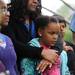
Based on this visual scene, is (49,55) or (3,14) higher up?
(3,14)

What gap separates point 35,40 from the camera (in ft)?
14.5

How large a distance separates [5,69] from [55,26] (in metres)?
0.88

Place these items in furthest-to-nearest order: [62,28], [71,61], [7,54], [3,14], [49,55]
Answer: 1. [62,28]
2. [71,61]
3. [49,55]
4. [3,14]
5. [7,54]

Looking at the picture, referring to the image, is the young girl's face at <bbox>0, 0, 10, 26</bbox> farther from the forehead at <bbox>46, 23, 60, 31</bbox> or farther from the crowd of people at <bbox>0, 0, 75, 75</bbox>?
the forehead at <bbox>46, 23, 60, 31</bbox>

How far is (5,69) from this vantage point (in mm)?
3783

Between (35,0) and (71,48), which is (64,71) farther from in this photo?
(35,0)

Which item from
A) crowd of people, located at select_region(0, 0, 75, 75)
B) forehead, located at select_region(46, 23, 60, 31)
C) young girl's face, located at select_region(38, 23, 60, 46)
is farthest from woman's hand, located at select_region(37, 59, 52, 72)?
forehead, located at select_region(46, 23, 60, 31)

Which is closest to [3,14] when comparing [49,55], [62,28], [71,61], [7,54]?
[7,54]

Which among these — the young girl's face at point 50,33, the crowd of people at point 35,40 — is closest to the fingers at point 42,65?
the crowd of people at point 35,40

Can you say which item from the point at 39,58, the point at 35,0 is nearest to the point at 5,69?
the point at 39,58

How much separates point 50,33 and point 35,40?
6.5 inches

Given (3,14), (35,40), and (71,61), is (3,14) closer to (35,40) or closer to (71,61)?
(35,40)

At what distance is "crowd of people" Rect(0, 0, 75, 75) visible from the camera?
4293 millimetres

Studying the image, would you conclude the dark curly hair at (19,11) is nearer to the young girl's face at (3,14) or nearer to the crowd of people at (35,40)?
the crowd of people at (35,40)
